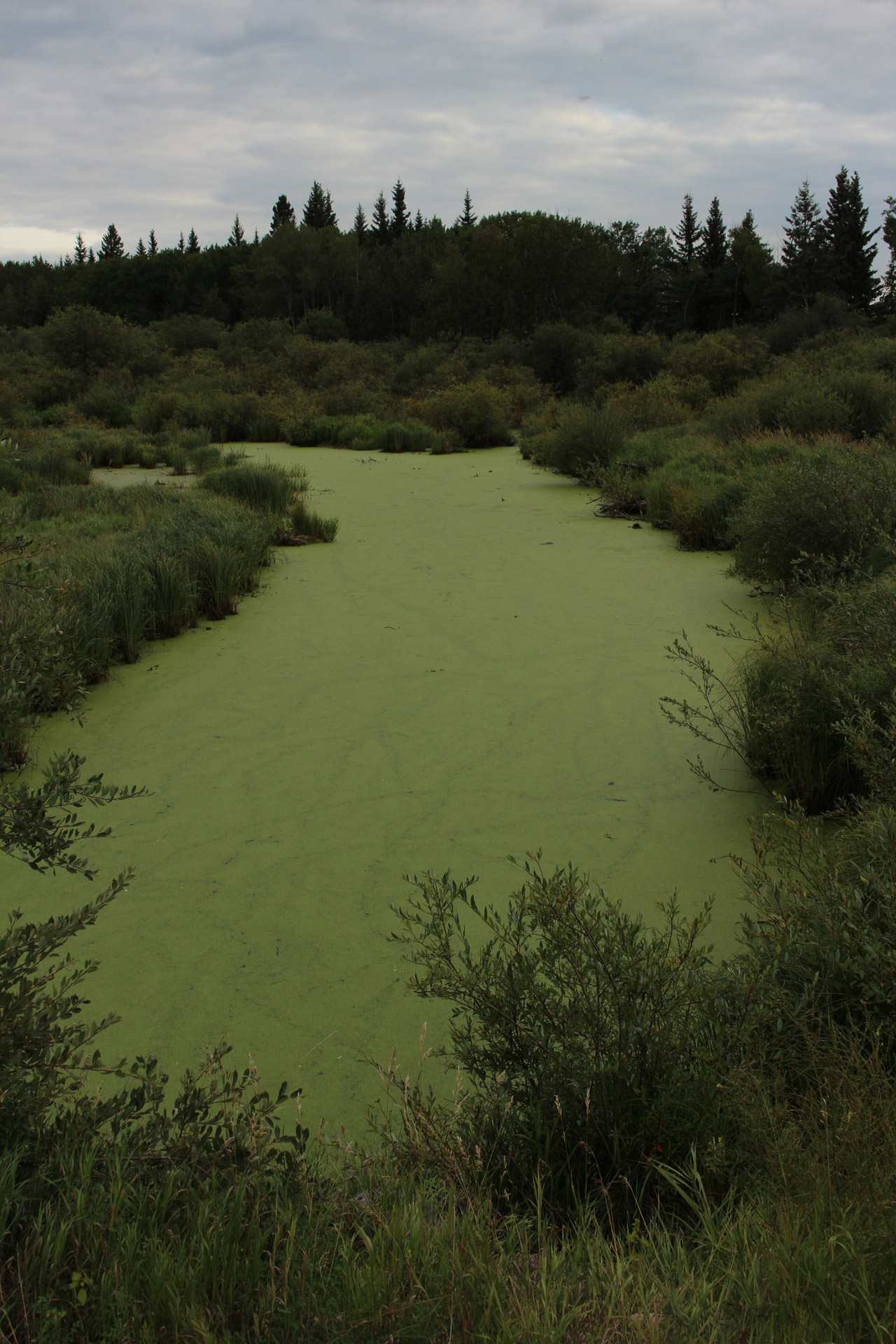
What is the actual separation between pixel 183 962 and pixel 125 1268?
4.30 ft

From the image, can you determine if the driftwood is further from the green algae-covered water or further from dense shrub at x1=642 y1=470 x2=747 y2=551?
the green algae-covered water

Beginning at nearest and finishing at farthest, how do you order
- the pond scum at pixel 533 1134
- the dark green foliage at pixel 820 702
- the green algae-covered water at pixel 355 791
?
1. the pond scum at pixel 533 1134
2. the green algae-covered water at pixel 355 791
3. the dark green foliage at pixel 820 702

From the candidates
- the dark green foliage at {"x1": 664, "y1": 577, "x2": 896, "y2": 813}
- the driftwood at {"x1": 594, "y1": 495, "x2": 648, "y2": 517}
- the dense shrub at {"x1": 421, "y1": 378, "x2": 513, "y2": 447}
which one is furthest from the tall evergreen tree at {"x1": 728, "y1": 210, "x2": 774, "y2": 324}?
the dark green foliage at {"x1": 664, "y1": 577, "x2": 896, "y2": 813}

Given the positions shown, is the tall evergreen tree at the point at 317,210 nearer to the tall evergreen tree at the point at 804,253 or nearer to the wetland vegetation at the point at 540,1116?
the tall evergreen tree at the point at 804,253

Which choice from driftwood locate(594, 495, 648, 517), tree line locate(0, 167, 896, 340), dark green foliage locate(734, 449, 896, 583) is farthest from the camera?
tree line locate(0, 167, 896, 340)

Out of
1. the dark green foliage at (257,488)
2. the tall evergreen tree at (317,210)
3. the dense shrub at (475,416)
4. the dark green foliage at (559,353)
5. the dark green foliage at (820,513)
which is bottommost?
the dark green foliage at (820,513)

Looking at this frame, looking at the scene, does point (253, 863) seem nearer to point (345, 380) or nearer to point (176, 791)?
point (176, 791)

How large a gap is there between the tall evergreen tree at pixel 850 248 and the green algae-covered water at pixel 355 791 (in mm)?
37799

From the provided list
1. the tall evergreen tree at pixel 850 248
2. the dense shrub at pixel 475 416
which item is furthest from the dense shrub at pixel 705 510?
the tall evergreen tree at pixel 850 248

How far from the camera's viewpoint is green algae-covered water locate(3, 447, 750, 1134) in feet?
7.32

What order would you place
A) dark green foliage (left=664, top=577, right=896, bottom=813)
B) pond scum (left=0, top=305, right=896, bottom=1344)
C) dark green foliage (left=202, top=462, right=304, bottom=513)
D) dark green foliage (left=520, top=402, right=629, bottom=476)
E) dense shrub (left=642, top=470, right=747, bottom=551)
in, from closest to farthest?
pond scum (left=0, top=305, right=896, bottom=1344)
dark green foliage (left=664, top=577, right=896, bottom=813)
dense shrub (left=642, top=470, right=747, bottom=551)
dark green foliage (left=202, top=462, right=304, bottom=513)
dark green foliage (left=520, top=402, right=629, bottom=476)

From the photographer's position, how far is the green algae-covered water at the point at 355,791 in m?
2.23

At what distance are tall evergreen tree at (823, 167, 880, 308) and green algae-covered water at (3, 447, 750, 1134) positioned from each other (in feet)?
124

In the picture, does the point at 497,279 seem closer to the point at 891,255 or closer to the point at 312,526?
the point at 891,255
